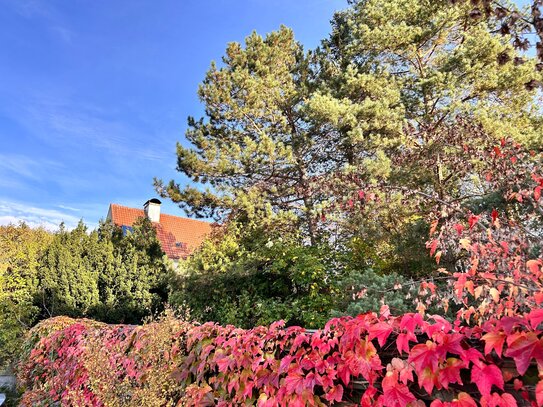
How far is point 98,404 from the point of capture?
9.75ft

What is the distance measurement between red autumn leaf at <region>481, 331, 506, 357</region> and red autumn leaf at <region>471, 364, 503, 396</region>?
0.08m

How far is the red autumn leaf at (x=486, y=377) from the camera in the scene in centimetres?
127

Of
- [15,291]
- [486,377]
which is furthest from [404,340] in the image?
[15,291]

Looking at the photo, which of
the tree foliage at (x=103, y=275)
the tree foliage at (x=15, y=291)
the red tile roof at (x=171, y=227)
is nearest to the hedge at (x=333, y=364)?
the tree foliage at (x=103, y=275)

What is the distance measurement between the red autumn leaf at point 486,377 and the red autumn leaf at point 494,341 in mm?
82

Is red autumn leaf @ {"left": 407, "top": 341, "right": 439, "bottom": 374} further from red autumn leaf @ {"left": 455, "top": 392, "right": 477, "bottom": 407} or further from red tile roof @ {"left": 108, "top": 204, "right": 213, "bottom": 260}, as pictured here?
red tile roof @ {"left": 108, "top": 204, "right": 213, "bottom": 260}

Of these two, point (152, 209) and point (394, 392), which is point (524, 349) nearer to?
point (394, 392)

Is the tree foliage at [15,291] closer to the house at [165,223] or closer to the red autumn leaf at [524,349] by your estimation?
the house at [165,223]

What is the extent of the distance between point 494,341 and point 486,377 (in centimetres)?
16

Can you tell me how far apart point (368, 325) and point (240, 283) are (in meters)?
7.30

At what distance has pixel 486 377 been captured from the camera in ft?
4.22

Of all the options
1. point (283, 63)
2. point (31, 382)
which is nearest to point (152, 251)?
point (31, 382)

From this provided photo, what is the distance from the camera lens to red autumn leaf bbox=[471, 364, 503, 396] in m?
1.27

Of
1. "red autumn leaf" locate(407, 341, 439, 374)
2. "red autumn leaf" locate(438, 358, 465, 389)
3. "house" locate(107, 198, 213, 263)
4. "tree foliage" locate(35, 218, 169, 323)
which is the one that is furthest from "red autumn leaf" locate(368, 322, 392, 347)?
"house" locate(107, 198, 213, 263)
